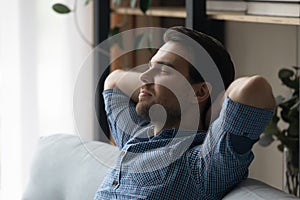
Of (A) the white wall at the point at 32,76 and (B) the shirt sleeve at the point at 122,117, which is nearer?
(B) the shirt sleeve at the point at 122,117

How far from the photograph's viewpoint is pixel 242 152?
159cm

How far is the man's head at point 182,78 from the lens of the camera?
1.73m

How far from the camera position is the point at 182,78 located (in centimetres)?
173

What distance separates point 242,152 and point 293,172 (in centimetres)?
79

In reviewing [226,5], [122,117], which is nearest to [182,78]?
[122,117]

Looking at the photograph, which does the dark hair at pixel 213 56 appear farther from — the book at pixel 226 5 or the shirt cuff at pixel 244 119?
the book at pixel 226 5

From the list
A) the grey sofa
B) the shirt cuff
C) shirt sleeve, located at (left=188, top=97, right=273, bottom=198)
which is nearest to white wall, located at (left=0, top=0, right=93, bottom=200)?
the grey sofa

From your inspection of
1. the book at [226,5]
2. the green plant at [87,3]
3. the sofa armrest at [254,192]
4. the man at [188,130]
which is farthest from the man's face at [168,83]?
the green plant at [87,3]

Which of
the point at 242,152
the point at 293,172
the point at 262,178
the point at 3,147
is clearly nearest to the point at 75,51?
the point at 3,147

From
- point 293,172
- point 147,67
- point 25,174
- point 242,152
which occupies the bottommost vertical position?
point 25,174

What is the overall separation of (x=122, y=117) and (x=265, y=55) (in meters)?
0.93

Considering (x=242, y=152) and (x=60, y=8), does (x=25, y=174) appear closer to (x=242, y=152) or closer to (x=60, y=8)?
(x=60, y=8)

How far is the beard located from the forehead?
4.2 inches

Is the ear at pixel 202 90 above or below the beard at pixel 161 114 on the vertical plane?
above
